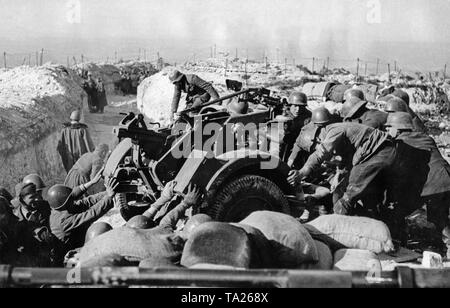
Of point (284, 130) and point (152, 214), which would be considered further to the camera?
point (284, 130)

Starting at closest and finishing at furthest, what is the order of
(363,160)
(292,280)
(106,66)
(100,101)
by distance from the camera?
(292,280), (363,160), (100,101), (106,66)

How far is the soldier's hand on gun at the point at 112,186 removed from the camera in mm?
6154

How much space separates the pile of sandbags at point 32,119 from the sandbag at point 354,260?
6961mm

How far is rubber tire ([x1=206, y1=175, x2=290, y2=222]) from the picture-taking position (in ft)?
19.1

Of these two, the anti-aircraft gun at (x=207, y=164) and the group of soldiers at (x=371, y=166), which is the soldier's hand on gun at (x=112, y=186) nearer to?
the anti-aircraft gun at (x=207, y=164)

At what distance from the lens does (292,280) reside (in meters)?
2.89

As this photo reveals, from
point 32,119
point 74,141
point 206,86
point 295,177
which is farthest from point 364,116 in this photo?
point 32,119

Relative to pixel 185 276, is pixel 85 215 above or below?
below

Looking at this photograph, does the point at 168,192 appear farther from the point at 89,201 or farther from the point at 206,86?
the point at 206,86

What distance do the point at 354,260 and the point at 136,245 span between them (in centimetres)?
196

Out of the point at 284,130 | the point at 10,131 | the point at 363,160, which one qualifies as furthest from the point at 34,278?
the point at 10,131
